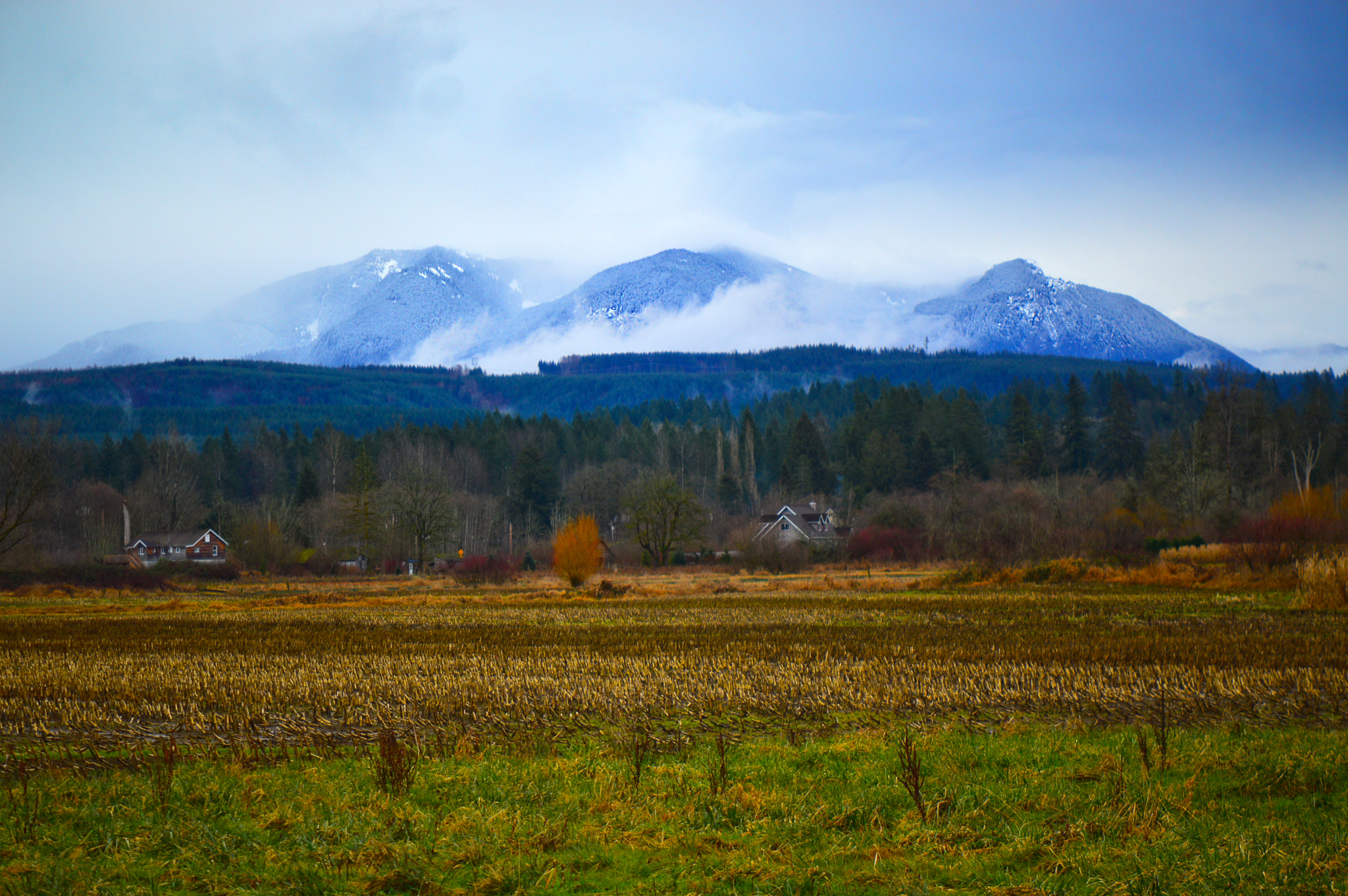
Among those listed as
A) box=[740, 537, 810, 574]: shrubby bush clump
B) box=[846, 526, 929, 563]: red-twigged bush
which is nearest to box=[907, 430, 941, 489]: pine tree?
box=[846, 526, 929, 563]: red-twigged bush

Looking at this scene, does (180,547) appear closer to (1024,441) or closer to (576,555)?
(576,555)

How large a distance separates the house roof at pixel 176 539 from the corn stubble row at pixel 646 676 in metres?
85.3

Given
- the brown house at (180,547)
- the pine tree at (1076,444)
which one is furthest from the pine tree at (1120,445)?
the brown house at (180,547)

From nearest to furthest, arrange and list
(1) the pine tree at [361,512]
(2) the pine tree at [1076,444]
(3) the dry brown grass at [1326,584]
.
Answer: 1. (3) the dry brown grass at [1326,584]
2. (1) the pine tree at [361,512]
3. (2) the pine tree at [1076,444]

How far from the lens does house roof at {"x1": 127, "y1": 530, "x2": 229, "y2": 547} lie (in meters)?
106

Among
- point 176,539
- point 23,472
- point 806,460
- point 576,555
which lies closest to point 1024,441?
point 806,460

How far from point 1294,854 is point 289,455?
499 ft

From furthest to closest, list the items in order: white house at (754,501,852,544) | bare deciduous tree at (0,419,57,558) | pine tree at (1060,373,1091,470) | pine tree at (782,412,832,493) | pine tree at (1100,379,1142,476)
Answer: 1. pine tree at (782,412,832,493)
2. pine tree at (1060,373,1091,470)
3. pine tree at (1100,379,1142,476)
4. white house at (754,501,852,544)
5. bare deciduous tree at (0,419,57,558)

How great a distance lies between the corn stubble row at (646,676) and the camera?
1367cm

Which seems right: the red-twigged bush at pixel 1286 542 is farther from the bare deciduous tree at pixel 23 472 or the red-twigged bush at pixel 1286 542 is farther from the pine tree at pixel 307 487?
the pine tree at pixel 307 487

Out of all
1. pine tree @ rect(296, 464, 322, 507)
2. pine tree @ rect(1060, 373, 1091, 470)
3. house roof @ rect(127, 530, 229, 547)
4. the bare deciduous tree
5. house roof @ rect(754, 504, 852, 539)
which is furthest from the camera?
pine tree @ rect(1060, 373, 1091, 470)

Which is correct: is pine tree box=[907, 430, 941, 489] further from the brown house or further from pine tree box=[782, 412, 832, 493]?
the brown house

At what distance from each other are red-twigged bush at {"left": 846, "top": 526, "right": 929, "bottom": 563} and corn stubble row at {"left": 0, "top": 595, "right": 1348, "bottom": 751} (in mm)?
48705

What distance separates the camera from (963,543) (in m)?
73.9
